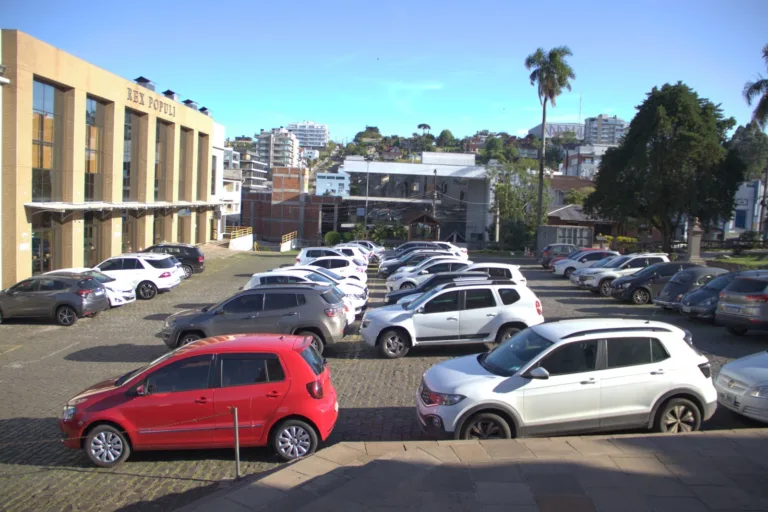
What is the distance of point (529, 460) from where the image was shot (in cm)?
652

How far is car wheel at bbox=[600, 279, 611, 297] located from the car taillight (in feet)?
58.4

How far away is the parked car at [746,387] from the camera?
8.10 meters

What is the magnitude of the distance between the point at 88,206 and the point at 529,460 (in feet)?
85.8

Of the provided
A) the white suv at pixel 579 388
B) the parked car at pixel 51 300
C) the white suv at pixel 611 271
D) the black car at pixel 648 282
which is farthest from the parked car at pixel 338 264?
the white suv at pixel 579 388

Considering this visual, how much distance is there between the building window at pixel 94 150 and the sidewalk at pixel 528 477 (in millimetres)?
27330

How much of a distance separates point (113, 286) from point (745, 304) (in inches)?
713

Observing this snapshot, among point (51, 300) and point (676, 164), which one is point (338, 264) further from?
point (676, 164)

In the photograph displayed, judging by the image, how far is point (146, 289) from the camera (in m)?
22.2

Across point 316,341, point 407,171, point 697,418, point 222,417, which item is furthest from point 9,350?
point 407,171

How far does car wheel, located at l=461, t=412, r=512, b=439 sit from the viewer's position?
24.0 ft

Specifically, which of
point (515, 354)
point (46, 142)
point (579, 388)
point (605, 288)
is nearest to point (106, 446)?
point (515, 354)

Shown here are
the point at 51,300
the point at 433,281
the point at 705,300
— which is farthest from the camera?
the point at 433,281

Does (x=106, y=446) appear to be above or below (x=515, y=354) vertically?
below

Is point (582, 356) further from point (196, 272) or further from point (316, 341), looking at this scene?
point (196, 272)
